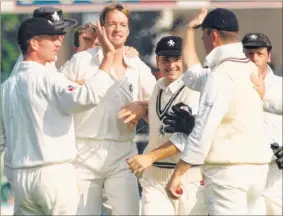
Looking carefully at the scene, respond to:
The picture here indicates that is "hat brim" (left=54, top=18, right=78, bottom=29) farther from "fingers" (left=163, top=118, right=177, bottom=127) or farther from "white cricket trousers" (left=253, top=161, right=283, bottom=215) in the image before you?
"white cricket trousers" (left=253, top=161, right=283, bottom=215)

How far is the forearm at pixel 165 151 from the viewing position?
802 cm

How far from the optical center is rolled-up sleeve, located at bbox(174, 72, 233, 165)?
7.32m

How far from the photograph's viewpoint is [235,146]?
7531 millimetres

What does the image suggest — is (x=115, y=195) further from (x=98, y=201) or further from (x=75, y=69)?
(x=75, y=69)

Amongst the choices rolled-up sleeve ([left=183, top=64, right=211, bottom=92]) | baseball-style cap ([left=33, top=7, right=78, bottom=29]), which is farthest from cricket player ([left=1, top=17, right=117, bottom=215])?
rolled-up sleeve ([left=183, top=64, right=211, bottom=92])

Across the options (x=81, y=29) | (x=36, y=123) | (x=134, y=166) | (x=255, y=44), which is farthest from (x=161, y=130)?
(x=81, y=29)

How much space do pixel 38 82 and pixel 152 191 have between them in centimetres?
113

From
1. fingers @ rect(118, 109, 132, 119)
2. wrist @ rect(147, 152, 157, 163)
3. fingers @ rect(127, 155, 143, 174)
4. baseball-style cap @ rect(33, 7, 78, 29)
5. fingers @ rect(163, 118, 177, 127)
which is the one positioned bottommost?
fingers @ rect(127, 155, 143, 174)

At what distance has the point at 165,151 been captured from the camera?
806cm

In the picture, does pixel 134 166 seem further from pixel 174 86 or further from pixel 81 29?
pixel 81 29

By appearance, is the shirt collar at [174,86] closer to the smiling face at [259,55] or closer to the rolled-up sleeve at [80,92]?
the rolled-up sleeve at [80,92]

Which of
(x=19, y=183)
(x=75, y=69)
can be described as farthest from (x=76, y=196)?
(x=75, y=69)

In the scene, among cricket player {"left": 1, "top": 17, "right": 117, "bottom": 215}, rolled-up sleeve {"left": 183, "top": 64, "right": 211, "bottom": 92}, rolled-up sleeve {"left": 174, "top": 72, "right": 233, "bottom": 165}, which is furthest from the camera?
rolled-up sleeve {"left": 183, "top": 64, "right": 211, "bottom": 92}

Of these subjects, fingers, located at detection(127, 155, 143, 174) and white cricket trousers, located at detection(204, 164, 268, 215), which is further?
fingers, located at detection(127, 155, 143, 174)
